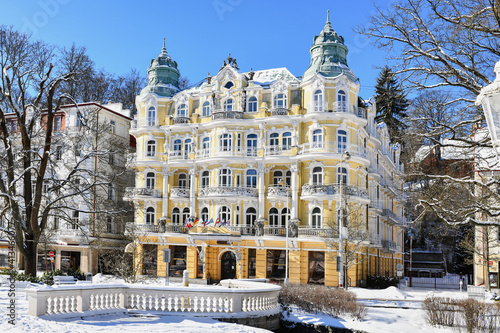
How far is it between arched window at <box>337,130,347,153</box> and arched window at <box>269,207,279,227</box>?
290 inches

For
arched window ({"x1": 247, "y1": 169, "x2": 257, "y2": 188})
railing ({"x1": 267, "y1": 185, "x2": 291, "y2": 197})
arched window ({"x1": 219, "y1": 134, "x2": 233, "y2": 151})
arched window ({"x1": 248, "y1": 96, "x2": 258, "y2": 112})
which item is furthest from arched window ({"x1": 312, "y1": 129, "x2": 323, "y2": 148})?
arched window ({"x1": 219, "y1": 134, "x2": 233, "y2": 151})

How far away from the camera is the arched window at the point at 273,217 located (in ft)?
148

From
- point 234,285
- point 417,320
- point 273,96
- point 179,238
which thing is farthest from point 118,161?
point 417,320

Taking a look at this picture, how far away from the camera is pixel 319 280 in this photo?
4253 centimetres

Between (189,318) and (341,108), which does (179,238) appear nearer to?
(341,108)

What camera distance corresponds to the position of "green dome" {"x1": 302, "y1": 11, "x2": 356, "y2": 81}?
44.7m

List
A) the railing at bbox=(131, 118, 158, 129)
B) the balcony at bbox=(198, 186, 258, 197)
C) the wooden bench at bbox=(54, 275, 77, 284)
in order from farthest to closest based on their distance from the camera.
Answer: the railing at bbox=(131, 118, 158, 129) → the balcony at bbox=(198, 186, 258, 197) → the wooden bench at bbox=(54, 275, 77, 284)

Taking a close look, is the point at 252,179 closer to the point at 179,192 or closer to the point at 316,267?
the point at 179,192

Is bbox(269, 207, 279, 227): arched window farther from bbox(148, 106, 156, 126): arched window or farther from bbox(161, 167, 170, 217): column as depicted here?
bbox(148, 106, 156, 126): arched window

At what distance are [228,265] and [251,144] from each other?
1043 centimetres

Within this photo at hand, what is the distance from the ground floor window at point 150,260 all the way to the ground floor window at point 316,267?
14.2 metres

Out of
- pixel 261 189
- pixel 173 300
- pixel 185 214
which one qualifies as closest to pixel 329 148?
pixel 261 189

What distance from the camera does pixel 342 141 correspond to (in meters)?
44.0

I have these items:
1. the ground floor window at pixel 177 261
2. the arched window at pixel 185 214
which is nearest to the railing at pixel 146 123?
the arched window at pixel 185 214
